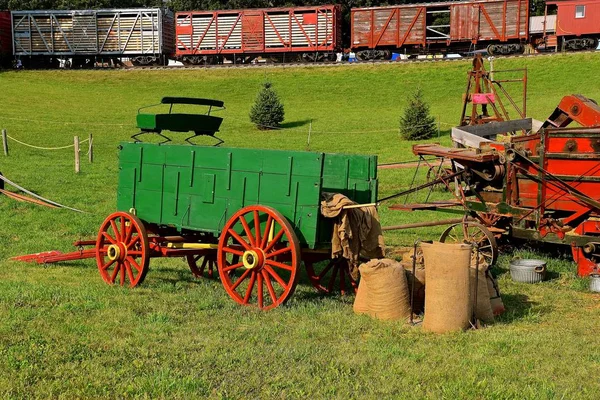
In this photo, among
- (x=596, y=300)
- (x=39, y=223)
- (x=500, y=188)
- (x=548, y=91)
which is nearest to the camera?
(x=596, y=300)

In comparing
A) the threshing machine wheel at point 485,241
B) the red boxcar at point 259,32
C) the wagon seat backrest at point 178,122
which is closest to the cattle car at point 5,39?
the red boxcar at point 259,32

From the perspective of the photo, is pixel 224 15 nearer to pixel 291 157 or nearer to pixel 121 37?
pixel 121 37

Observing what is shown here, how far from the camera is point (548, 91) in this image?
36.0 m

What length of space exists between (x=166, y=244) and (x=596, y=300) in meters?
5.13

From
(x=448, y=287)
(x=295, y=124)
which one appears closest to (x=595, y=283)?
(x=448, y=287)

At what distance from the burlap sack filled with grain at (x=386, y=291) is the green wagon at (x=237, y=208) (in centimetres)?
66

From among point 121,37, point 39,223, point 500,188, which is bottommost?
point 39,223

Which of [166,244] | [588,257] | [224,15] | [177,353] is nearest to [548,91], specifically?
[224,15]

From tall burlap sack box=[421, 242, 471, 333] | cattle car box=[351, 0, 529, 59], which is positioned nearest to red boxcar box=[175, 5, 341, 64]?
cattle car box=[351, 0, 529, 59]

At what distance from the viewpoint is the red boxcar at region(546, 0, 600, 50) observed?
4325 centimetres

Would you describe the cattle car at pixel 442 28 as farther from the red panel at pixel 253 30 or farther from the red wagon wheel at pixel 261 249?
the red wagon wheel at pixel 261 249

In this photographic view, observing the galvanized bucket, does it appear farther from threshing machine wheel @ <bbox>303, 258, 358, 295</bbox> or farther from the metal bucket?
threshing machine wheel @ <bbox>303, 258, 358, 295</bbox>

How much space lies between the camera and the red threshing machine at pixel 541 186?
9453mm

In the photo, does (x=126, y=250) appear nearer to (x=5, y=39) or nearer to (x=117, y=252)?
(x=117, y=252)
